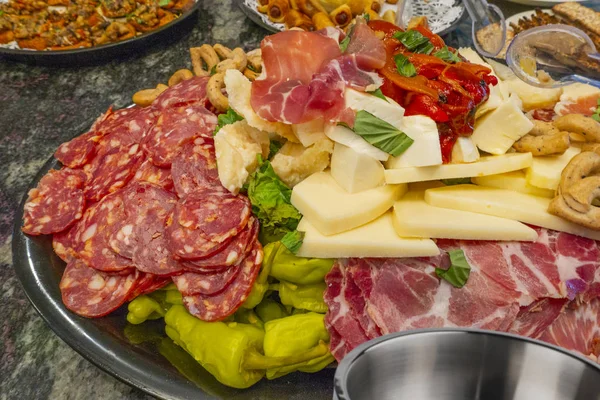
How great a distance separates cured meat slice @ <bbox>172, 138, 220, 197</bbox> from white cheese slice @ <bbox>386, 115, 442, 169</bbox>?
1.83 feet

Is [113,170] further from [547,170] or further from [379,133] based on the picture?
[547,170]

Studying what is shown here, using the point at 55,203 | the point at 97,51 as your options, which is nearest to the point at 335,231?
the point at 55,203

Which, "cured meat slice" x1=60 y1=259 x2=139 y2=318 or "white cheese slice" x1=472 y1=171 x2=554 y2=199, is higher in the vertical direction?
"white cheese slice" x1=472 y1=171 x2=554 y2=199

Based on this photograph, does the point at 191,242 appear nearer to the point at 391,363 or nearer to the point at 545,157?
the point at 391,363

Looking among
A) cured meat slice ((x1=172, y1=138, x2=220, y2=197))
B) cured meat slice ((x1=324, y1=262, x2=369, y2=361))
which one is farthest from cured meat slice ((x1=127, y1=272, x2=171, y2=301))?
cured meat slice ((x1=324, y1=262, x2=369, y2=361))

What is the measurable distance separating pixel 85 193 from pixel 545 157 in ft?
4.74

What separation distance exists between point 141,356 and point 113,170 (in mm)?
668

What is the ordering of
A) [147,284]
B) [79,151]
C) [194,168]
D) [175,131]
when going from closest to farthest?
[147,284] < [194,168] < [175,131] < [79,151]

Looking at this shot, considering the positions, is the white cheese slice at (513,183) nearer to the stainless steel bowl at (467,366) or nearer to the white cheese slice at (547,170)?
the white cheese slice at (547,170)

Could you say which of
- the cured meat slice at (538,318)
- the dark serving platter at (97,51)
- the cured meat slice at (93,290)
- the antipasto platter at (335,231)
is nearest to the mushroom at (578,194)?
the antipasto platter at (335,231)

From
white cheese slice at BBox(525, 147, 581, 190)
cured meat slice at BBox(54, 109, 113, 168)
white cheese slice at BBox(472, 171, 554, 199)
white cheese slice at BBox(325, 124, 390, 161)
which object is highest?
white cheese slice at BBox(325, 124, 390, 161)

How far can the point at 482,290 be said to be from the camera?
57.1 inches

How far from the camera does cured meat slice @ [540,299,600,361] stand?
148 centimetres

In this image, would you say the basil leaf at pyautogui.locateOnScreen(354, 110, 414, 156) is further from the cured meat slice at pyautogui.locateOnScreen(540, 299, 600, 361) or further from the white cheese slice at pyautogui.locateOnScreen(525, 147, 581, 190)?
the cured meat slice at pyautogui.locateOnScreen(540, 299, 600, 361)
